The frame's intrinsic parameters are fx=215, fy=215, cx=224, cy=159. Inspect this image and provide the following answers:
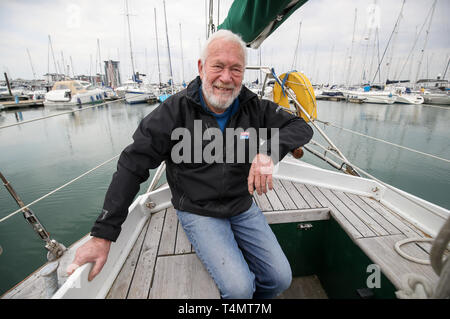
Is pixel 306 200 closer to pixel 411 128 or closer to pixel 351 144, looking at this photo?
pixel 351 144

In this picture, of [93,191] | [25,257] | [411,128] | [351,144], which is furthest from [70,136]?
[411,128]

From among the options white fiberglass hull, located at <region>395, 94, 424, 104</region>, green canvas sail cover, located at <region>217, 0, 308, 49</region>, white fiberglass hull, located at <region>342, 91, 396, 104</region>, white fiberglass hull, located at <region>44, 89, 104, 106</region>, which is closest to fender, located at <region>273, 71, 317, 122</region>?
green canvas sail cover, located at <region>217, 0, 308, 49</region>

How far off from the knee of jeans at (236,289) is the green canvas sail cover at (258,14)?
163cm

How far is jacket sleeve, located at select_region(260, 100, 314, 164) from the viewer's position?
1314mm

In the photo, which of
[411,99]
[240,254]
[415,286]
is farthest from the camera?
[411,99]

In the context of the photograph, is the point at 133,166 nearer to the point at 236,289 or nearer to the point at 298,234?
the point at 236,289

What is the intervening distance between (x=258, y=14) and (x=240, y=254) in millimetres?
1642

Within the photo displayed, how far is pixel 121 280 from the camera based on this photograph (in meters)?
1.26

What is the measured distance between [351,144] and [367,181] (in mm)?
7541

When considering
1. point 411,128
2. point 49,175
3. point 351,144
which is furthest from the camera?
point 411,128

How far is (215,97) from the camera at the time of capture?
139 cm

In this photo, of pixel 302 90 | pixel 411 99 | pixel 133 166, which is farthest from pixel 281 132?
pixel 411 99

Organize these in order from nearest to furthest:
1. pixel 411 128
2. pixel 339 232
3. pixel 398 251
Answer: pixel 398 251 → pixel 339 232 → pixel 411 128
